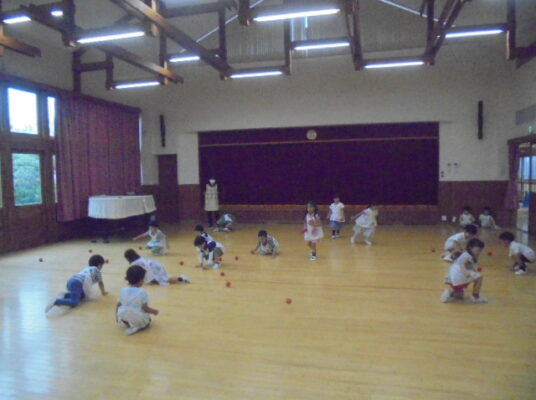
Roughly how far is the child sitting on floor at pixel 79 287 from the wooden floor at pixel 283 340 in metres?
0.13

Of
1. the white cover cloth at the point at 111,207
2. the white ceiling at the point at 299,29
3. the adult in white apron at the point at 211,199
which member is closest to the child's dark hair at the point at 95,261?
the white cover cloth at the point at 111,207

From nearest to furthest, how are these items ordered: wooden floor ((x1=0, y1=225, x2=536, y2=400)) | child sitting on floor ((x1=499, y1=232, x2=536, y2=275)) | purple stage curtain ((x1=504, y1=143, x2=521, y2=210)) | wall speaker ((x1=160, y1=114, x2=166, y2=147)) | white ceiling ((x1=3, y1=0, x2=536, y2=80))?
wooden floor ((x1=0, y1=225, x2=536, y2=400)), child sitting on floor ((x1=499, y1=232, x2=536, y2=275)), white ceiling ((x1=3, y1=0, x2=536, y2=80)), purple stage curtain ((x1=504, y1=143, x2=521, y2=210)), wall speaker ((x1=160, y1=114, x2=166, y2=147))

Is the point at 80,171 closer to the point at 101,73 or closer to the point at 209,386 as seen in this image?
the point at 101,73

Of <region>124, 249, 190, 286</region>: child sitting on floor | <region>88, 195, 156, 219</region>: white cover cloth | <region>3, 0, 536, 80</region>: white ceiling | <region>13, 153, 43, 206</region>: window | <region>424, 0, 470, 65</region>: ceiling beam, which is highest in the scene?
<region>3, 0, 536, 80</region>: white ceiling

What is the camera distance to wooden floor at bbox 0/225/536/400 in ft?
8.86

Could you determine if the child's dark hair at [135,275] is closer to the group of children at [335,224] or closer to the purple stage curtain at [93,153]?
the group of children at [335,224]

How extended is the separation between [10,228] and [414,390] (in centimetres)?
784

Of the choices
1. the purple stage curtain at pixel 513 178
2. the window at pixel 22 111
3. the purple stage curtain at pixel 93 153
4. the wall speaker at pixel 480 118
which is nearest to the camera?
the window at pixel 22 111

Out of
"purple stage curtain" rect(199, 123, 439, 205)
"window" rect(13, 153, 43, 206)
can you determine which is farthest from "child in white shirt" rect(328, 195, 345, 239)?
"window" rect(13, 153, 43, 206)

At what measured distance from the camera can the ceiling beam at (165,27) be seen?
17.3 ft

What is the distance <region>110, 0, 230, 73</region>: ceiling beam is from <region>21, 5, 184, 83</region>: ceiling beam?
1.07 metres

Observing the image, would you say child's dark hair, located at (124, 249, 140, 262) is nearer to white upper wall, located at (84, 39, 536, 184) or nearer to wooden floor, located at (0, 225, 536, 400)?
wooden floor, located at (0, 225, 536, 400)

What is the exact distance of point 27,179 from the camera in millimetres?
8227

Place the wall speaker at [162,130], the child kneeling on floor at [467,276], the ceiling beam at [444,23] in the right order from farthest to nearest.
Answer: the wall speaker at [162,130] < the ceiling beam at [444,23] < the child kneeling on floor at [467,276]
